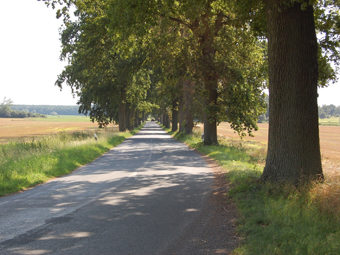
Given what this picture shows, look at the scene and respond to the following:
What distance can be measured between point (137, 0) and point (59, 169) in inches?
267

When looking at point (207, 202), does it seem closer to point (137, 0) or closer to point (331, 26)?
point (137, 0)

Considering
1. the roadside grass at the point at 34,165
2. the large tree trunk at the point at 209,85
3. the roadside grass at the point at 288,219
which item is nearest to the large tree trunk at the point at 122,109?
the large tree trunk at the point at 209,85

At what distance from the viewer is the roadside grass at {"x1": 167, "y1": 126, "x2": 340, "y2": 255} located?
473 centimetres

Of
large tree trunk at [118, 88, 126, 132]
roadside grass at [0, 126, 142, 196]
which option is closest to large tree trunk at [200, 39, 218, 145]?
roadside grass at [0, 126, 142, 196]

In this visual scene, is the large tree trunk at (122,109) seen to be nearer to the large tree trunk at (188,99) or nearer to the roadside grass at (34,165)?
the large tree trunk at (188,99)

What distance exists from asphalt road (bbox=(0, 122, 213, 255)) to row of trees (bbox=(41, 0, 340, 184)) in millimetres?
2737

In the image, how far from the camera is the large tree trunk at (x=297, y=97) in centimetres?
790

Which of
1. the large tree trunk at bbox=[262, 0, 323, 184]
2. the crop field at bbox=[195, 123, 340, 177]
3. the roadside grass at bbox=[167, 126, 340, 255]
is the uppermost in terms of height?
the large tree trunk at bbox=[262, 0, 323, 184]

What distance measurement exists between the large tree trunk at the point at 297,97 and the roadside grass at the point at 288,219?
526mm

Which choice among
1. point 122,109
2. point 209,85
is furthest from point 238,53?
point 122,109

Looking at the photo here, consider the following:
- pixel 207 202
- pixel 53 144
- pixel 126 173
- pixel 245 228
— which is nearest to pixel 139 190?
pixel 207 202

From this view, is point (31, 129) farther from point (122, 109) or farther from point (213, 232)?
point (213, 232)

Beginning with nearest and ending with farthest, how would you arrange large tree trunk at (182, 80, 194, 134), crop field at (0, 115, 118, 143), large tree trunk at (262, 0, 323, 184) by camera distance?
large tree trunk at (262, 0, 323, 184) < large tree trunk at (182, 80, 194, 134) < crop field at (0, 115, 118, 143)

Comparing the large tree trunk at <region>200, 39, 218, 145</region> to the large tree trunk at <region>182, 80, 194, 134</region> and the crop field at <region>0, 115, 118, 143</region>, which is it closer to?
the large tree trunk at <region>182, 80, 194, 134</region>
